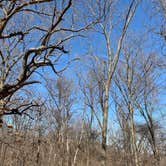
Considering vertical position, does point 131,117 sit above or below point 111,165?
above

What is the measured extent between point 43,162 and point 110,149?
14911mm

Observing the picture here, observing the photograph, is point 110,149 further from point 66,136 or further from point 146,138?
point 66,136

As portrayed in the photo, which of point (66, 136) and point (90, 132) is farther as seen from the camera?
point (90, 132)

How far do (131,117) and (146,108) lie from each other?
4.77 feet

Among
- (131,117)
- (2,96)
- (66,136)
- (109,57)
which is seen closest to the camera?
(2,96)

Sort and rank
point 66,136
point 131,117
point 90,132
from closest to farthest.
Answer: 1. point 131,117
2. point 66,136
3. point 90,132

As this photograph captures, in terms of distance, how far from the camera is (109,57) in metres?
14.9

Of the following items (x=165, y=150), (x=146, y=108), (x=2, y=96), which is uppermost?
(x=146, y=108)

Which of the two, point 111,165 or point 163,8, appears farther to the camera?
point 111,165

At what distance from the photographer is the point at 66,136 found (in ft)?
97.7

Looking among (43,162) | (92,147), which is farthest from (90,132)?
(43,162)

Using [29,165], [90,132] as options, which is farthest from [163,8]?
[90,132]

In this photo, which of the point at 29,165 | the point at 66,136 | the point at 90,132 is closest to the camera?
the point at 29,165

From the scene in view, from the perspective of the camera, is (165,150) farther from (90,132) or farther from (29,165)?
(29,165)
